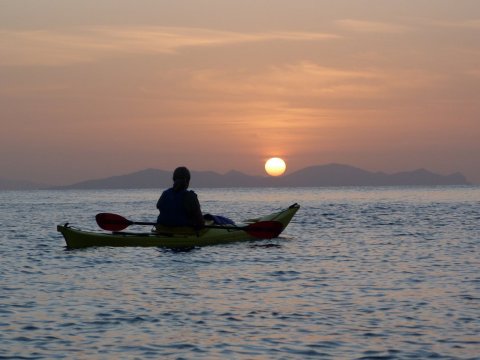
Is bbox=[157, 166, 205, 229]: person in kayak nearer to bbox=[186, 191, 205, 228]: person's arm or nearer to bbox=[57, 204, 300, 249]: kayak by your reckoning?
bbox=[186, 191, 205, 228]: person's arm

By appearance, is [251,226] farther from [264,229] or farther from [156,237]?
[156,237]

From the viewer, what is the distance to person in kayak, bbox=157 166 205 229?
21.8 meters

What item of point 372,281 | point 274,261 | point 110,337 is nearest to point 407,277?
point 372,281

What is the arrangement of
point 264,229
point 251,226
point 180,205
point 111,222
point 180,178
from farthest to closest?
point 111,222 → point 264,229 → point 251,226 → point 180,205 → point 180,178

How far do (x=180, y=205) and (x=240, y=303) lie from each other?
8.69 m

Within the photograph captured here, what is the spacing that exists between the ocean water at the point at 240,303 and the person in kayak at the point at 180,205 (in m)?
0.88

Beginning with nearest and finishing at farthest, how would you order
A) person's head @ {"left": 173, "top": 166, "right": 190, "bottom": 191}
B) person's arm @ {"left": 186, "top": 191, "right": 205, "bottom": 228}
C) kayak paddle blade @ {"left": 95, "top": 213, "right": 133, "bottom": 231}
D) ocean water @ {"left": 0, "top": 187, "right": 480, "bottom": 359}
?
ocean water @ {"left": 0, "top": 187, "right": 480, "bottom": 359}, person's head @ {"left": 173, "top": 166, "right": 190, "bottom": 191}, person's arm @ {"left": 186, "top": 191, "right": 205, "bottom": 228}, kayak paddle blade @ {"left": 95, "top": 213, "right": 133, "bottom": 231}

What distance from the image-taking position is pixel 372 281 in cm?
1653

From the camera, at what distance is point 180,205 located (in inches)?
867

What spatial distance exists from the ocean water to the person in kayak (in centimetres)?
88

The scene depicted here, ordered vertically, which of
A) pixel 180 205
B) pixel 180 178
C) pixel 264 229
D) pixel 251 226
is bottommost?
pixel 264 229

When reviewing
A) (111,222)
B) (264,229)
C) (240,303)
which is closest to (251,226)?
(264,229)

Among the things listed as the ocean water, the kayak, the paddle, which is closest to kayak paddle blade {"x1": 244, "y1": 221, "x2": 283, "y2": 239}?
the paddle

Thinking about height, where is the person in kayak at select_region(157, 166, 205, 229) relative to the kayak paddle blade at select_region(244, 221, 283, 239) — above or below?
above
